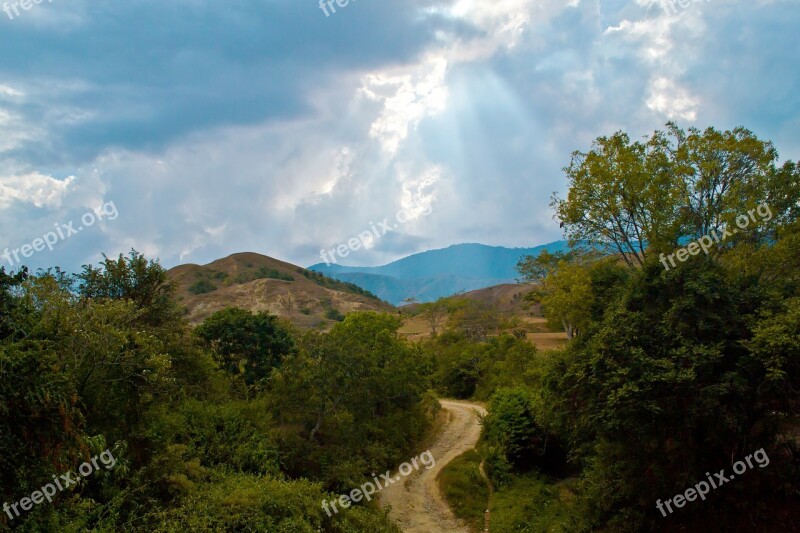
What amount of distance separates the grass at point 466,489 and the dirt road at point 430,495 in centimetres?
37

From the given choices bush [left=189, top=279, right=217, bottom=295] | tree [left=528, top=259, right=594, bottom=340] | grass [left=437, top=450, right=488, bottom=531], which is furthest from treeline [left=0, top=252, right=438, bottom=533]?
bush [left=189, top=279, right=217, bottom=295]

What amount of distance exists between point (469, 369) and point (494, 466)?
961 inches

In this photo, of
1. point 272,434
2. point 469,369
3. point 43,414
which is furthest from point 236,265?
point 43,414

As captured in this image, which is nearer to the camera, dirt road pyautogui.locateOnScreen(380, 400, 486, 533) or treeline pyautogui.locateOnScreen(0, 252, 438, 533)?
treeline pyautogui.locateOnScreen(0, 252, 438, 533)

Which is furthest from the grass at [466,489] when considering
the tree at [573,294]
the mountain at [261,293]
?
the mountain at [261,293]

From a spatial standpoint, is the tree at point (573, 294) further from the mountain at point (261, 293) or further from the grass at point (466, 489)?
the mountain at point (261, 293)

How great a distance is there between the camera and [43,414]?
9.34 m

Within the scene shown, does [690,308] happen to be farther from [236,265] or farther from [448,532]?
[236,265]

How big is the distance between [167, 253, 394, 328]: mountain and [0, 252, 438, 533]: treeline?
48639 millimetres

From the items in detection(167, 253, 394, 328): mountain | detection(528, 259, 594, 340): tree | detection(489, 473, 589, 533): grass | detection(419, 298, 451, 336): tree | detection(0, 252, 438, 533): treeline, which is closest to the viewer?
detection(0, 252, 438, 533): treeline

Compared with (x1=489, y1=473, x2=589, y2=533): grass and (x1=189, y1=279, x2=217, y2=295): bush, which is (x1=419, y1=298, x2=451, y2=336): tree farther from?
(x1=189, y1=279, x2=217, y2=295): bush

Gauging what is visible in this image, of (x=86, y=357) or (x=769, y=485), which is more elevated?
(x=86, y=357)

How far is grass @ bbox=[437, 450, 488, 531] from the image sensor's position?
66.3 feet

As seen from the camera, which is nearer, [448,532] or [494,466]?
[448,532]
